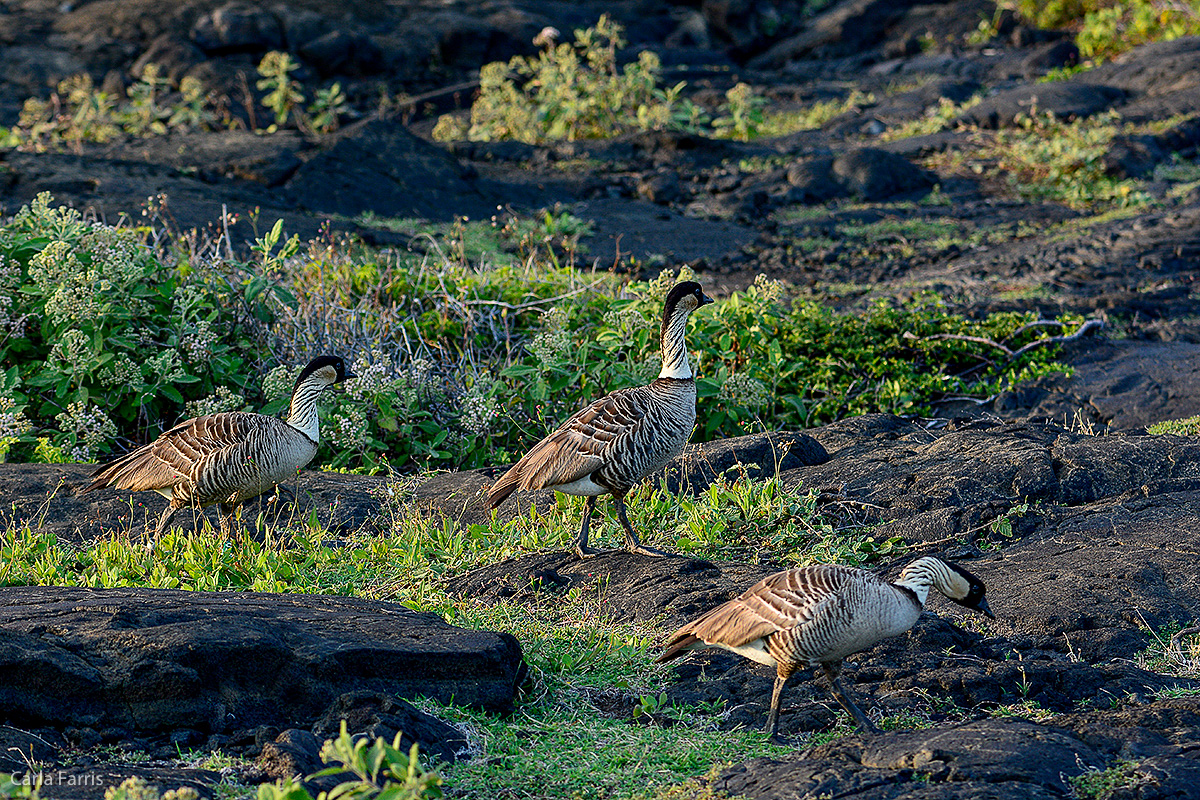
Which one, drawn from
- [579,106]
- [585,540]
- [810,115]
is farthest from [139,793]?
[810,115]

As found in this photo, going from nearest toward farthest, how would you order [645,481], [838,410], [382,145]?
[645,481] < [838,410] < [382,145]

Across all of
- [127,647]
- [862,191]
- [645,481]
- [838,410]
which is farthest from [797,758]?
[862,191]

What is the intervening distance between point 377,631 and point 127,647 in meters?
0.98

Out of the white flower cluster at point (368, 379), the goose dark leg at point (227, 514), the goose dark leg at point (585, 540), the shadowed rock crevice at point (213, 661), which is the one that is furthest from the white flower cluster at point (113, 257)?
the goose dark leg at point (585, 540)

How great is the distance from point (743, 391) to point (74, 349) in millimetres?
4980

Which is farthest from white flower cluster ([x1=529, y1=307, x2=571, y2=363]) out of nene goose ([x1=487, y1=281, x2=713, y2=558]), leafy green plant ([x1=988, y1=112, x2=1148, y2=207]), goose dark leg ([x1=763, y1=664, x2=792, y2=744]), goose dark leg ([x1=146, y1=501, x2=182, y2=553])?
leafy green plant ([x1=988, y1=112, x2=1148, y2=207])

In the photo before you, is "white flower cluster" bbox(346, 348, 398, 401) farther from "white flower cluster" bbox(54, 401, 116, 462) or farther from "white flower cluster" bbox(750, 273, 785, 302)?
"white flower cluster" bbox(750, 273, 785, 302)

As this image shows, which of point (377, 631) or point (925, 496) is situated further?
point (925, 496)

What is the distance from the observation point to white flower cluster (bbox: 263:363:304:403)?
8812 millimetres

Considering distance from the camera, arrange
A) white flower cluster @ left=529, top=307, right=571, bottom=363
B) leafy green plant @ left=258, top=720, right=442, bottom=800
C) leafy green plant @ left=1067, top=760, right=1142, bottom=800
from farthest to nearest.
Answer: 1. white flower cluster @ left=529, top=307, right=571, bottom=363
2. leafy green plant @ left=1067, top=760, right=1142, bottom=800
3. leafy green plant @ left=258, top=720, right=442, bottom=800

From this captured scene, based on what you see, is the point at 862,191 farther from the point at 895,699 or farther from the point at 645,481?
the point at 895,699

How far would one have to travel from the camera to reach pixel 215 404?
29.2 feet

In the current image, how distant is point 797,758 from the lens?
425 centimetres

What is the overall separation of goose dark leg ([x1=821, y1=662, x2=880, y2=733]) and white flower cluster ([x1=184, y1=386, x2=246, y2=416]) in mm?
5730
